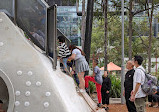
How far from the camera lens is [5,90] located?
4070 mm

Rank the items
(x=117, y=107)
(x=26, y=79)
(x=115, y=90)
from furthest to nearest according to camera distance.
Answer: (x=115, y=90), (x=117, y=107), (x=26, y=79)

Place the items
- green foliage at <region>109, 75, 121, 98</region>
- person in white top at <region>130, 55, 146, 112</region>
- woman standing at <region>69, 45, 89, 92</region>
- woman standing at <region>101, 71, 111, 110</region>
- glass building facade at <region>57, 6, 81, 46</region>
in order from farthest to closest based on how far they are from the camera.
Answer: glass building facade at <region>57, 6, 81, 46</region> → green foliage at <region>109, 75, 121, 98</region> → woman standing at <region>101, 71, 111, 110</region> → woman standing at <region>69, 45, 89, 92</region> → person in white top at <region>130, 55, 146, 112</region>

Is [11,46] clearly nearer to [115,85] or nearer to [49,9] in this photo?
[49,9]

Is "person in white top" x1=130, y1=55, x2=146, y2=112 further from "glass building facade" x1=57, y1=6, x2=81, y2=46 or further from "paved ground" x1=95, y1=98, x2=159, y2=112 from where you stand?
"glass building facade" x1=57, y1=6, x2=81, y2=46

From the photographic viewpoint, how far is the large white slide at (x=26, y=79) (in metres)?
3.69

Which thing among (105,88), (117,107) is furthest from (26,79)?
(117,107)

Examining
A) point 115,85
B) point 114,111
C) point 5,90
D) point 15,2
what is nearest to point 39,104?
point 5,90

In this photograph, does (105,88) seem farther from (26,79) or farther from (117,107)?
(26,79)

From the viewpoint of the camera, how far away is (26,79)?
377 cm

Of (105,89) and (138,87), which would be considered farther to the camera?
(105,89)

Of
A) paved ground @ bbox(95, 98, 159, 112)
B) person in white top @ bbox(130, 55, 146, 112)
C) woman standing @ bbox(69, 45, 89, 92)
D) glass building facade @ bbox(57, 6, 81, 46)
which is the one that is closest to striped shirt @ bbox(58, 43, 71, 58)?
woman standing @ bbox(69, 45, 89, 92)

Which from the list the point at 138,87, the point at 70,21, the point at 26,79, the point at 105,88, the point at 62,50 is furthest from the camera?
the point at 70,21

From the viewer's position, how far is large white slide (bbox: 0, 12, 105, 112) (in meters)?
3.69

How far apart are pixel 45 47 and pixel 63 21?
4665 centimetres
